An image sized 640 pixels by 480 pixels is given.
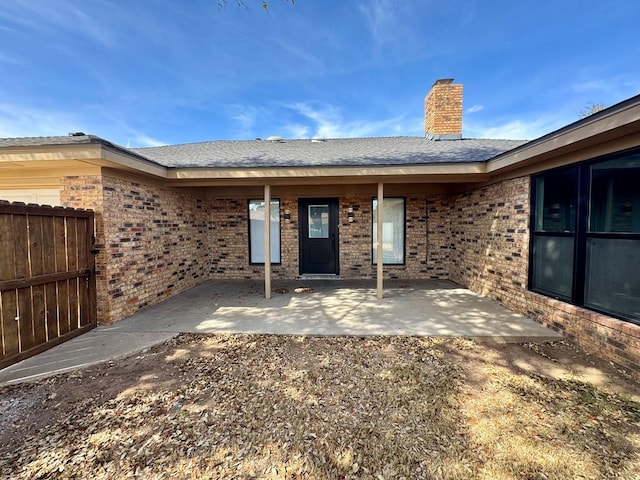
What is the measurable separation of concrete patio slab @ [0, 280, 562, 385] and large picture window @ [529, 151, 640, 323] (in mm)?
729

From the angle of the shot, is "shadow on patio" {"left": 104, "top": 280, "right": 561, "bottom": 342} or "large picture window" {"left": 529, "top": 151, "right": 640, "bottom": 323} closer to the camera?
"large picture window" {"left": 529, "top": 151, "right": 640, "bottom": 323}

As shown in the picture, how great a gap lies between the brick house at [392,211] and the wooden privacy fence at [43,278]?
23 cm

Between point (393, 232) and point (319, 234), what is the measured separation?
78.9 inches

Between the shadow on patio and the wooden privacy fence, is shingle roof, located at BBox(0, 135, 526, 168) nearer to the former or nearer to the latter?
the wooden privacy fence

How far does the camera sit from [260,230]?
24.0 ft

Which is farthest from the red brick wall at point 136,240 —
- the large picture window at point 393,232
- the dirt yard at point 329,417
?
the large picture window at point 393,232

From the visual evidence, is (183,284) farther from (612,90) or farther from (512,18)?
(612,90)

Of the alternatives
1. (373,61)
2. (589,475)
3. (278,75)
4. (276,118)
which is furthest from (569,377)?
(276,118)

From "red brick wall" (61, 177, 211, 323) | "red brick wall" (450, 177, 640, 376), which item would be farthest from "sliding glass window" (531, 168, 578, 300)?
"red brick wall" (61, 177, 211, 323)

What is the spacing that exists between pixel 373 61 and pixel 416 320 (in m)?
8.96

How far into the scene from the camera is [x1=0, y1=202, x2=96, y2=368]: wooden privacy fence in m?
2.85

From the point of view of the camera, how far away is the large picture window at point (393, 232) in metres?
7.17

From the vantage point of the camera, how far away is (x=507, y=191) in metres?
4.75

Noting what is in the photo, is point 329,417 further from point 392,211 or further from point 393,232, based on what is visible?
point 392,211
